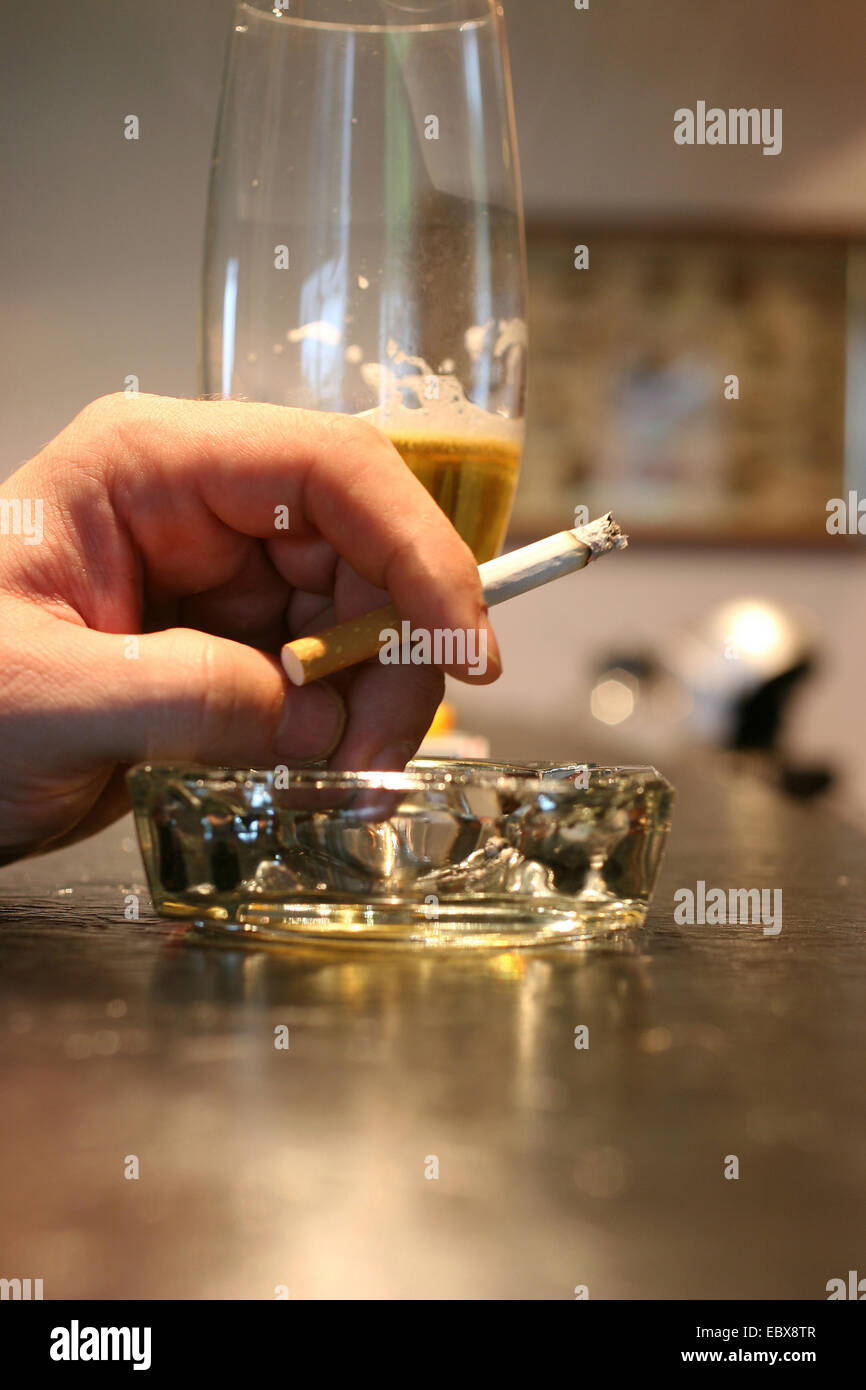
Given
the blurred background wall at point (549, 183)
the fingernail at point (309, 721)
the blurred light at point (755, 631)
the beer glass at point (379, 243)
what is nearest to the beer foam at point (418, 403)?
the beer glass at point (379, 243)

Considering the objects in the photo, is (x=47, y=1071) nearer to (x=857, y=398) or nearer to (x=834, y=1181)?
(x=834, y=1181)

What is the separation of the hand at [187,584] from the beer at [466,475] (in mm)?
39

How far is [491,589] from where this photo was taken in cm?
39

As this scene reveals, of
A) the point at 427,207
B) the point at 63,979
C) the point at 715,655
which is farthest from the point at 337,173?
the point at 715,655

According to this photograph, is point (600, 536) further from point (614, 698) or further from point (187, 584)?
point (614, 698)

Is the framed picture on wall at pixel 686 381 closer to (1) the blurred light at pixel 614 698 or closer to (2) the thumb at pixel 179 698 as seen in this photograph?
(1) the blurred light at pixel 614 698

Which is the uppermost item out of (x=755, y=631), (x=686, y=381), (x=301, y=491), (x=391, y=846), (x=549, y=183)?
(x=549, y=183)

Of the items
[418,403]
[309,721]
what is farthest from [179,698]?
[418,403]

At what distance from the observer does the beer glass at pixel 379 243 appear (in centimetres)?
46

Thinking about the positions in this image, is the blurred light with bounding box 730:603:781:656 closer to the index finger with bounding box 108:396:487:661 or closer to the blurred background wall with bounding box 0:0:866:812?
the blurred background wall with bounding box 0:0:866:812

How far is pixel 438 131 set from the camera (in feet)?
1.59

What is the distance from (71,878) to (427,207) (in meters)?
0.27

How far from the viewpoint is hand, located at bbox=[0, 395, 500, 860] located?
37 cm

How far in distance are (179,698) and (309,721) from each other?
4 centimetres
